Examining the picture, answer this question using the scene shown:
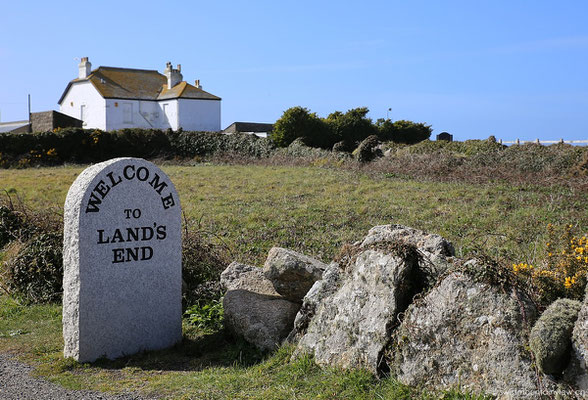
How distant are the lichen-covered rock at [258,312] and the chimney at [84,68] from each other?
53030 millimetres

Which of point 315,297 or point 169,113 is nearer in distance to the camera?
point 315,297

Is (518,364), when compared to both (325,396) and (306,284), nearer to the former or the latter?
(325,396)

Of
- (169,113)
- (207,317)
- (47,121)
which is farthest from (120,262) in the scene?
(169,113)

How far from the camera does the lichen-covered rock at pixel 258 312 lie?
6.45 meters

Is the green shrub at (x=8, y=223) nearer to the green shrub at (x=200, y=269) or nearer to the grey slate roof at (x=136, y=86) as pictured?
the green shrub at (x=200, y=269)

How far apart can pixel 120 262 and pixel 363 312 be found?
2.93 meters

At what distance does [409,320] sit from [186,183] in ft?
54.4

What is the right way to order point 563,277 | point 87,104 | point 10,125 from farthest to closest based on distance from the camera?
point 10,125 < point 87,104 < point 563,277

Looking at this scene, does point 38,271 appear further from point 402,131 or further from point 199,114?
point 199,114

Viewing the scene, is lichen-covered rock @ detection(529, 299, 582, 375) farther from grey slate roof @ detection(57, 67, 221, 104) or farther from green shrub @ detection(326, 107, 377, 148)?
grey slate roof @ detection(57, 67, 221, 104)

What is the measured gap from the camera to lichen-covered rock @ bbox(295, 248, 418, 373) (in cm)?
522

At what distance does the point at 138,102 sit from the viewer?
5400cm

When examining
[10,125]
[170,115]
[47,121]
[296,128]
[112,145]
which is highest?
[170,115]

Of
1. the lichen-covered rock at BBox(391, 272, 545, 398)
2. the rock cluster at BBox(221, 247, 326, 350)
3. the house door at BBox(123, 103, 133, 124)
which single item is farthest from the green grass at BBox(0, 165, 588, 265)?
the house door at BBox(123, 103, 133, 124)
